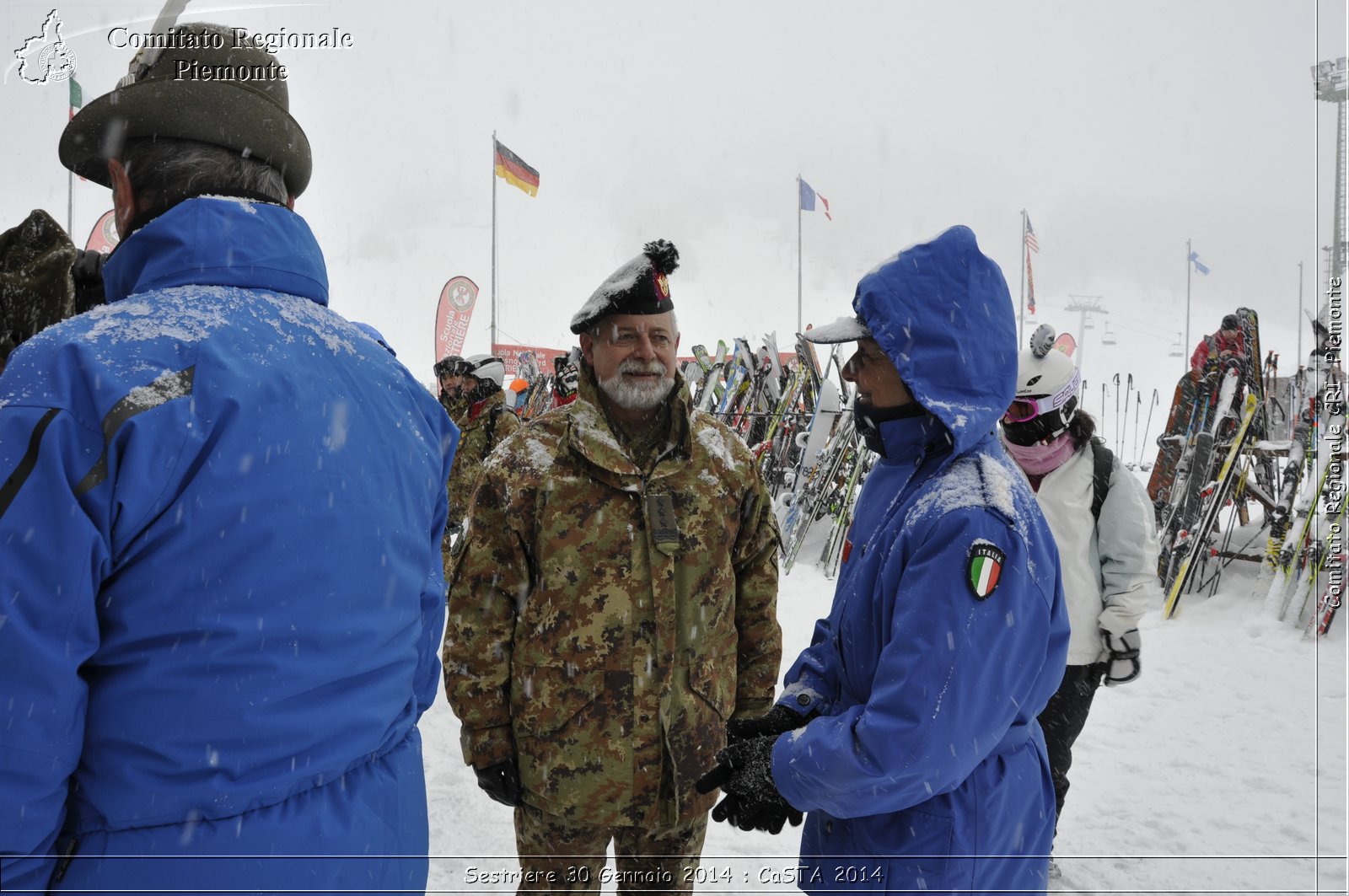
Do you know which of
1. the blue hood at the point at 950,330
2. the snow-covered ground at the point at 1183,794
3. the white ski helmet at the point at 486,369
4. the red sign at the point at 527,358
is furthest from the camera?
the red sign at the point at 527,358

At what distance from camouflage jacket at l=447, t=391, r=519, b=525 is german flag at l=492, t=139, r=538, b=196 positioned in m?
15.9

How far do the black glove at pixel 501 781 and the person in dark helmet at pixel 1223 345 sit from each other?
8254mm

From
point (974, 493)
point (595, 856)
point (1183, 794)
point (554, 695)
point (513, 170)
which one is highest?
point (513, 170)

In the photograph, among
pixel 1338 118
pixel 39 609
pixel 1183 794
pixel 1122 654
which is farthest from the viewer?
pixel 1183 794

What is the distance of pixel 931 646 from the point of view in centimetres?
127

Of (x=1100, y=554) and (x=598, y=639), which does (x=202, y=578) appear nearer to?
(x=598, y=639)

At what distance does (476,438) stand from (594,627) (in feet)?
13.0

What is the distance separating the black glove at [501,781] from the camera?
7.02ft

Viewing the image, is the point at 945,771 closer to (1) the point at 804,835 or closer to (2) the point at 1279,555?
(1) the point at 804,835

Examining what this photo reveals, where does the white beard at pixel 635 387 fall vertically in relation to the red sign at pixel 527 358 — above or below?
below

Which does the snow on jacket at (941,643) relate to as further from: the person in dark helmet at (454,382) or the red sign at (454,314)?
the red sign at (454,314)

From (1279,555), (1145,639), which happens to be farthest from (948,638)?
(1279,555)

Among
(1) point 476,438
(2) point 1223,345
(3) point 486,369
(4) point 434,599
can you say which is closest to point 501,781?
(4) point 434,599

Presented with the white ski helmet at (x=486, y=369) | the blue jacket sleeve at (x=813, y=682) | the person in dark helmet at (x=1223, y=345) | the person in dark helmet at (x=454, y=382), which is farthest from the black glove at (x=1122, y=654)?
the person in dark helmet at (x=1223, y=345)
